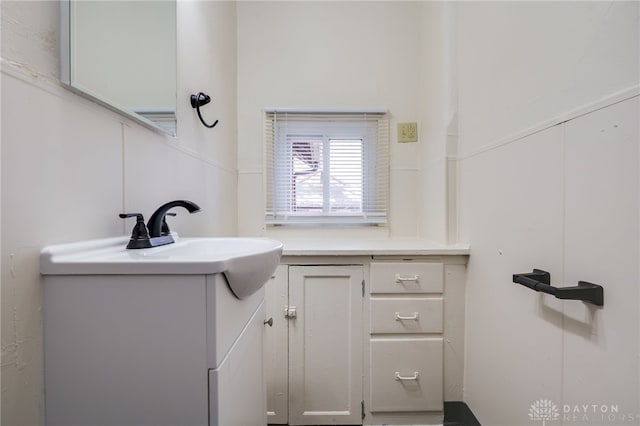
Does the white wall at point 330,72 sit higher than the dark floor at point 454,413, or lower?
higher

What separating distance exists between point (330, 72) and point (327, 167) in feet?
2.05

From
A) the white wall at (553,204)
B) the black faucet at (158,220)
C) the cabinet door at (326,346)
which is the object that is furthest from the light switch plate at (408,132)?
the black faucet at (158,220)

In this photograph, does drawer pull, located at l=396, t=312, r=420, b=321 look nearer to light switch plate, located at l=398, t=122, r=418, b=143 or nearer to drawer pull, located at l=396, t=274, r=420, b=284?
drawer pull, located at l=396, t=274, r=420, b=284

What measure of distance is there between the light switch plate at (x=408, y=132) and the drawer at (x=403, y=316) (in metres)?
1.04

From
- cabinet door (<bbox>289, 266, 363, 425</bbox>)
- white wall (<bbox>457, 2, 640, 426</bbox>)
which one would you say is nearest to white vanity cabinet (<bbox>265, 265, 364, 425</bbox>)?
cabinet door (<bbox>289, 266, 363, 425</bbox>)

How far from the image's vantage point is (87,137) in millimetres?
604

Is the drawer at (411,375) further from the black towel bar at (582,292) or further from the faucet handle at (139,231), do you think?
the faucet handle at (139,231)

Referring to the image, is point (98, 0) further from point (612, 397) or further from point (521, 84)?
point (612, 397)

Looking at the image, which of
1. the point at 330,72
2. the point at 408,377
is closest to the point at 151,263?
the point at 408,377

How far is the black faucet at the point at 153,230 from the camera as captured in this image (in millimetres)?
660

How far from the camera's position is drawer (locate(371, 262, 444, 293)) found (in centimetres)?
123

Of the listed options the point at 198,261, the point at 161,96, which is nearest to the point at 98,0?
the point at 161,96

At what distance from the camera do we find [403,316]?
1.23m

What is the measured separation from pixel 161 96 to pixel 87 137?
341 mm
